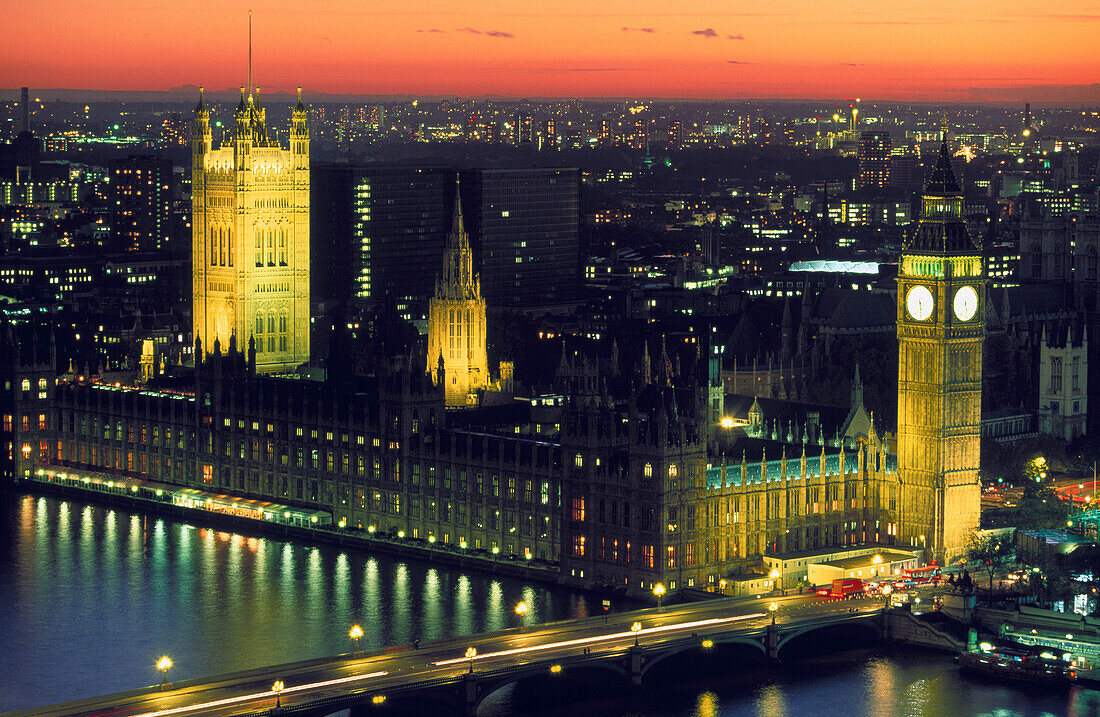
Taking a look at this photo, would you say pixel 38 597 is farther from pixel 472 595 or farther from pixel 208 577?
pixel 472 595

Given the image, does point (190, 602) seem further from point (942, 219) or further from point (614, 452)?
point (942, 219)

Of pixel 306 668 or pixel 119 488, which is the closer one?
pixel 306 668

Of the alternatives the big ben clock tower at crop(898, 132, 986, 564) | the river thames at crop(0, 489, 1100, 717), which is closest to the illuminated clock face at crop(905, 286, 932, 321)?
the big ben clock tower at crop(898, 132, 986, 564)

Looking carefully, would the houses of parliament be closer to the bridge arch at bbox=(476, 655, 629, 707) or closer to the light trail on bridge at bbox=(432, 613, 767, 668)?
the light trail on bridge at bbox=(432, 613, 767, 668)

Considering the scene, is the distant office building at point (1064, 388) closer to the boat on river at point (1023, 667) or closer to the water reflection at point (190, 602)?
the water reflection at point (190, 602)

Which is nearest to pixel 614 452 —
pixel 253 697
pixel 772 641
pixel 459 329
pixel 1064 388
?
pixel 772 641

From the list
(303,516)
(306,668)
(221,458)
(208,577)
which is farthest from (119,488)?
(306,668)
